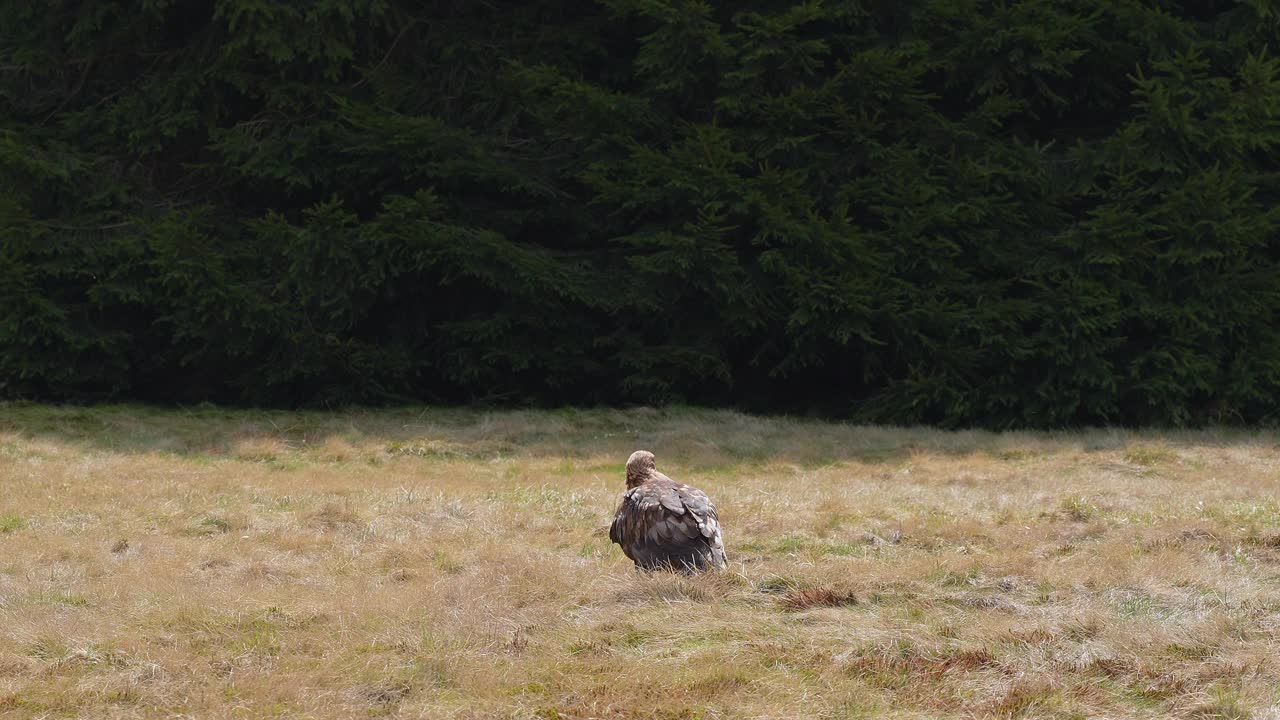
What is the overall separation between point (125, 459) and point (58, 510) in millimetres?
2453

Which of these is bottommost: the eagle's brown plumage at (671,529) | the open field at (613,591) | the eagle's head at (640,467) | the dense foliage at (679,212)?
the open field at (613,591)

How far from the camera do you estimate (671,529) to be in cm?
562

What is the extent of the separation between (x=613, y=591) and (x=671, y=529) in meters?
0.39

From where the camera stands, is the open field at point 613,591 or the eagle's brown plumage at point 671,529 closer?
the open field at point 613,591

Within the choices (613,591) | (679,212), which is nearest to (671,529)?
(613,591)

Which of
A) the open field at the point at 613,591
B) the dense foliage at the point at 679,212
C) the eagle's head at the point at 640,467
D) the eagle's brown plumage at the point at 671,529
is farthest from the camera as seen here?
the dense foliage at the point at 679,212

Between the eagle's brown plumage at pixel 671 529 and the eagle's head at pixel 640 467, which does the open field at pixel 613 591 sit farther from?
the eagle's head at pixel 640 467

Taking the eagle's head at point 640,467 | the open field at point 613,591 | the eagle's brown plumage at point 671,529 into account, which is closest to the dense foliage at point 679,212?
the open field at point 613,591

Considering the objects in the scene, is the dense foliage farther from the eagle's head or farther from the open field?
the eagle's head

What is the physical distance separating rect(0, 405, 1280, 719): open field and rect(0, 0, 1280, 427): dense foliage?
305 centimetres

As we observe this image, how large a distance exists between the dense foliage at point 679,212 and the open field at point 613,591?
305 centimetres

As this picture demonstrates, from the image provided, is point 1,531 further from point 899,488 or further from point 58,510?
point 899,488

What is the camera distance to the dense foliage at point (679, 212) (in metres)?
13.2

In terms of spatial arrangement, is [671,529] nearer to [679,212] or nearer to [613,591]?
[613,591]
